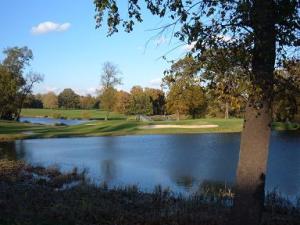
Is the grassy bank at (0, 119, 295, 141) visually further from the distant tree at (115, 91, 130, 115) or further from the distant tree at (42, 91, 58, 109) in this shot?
the distant tree at (42, 91, 58, 109)

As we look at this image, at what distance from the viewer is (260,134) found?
7.58 m

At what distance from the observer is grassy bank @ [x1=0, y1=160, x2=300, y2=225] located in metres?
10.7

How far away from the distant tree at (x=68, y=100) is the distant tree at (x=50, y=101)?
70.3 inches

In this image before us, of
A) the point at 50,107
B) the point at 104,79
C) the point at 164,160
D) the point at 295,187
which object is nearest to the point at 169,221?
the point at 295,187

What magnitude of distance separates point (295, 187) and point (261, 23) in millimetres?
14613

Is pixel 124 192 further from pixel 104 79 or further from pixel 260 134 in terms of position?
pixel 104 79

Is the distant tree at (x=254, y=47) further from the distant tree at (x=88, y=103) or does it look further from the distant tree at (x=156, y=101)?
the distant tree at (x=88, y=103)

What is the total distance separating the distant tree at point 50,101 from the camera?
165 metres

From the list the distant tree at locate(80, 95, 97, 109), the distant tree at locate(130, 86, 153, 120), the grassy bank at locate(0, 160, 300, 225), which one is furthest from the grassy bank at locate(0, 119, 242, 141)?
the distant tree at locate(80, 95, 97, 109)

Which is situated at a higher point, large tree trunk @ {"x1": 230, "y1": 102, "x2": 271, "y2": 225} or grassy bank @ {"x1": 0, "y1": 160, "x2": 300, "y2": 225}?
large tree trunk @ {"x1": 230, "y1": 102, "x2": 271, "y2": 225}

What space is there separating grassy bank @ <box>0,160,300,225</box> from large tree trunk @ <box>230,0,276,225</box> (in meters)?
2.58

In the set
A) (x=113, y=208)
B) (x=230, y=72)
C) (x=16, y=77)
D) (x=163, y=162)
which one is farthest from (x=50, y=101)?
(x=230, y=72)

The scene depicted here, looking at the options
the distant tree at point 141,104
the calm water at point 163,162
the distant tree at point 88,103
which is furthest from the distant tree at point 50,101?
the calm water at point 163,162

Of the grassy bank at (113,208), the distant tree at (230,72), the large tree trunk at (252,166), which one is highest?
the distant tree at (230,72)
